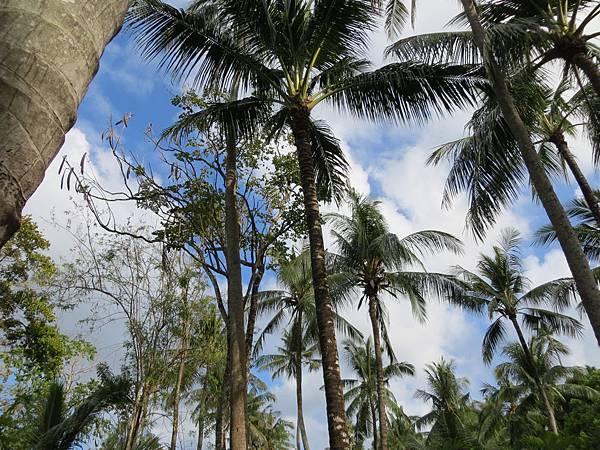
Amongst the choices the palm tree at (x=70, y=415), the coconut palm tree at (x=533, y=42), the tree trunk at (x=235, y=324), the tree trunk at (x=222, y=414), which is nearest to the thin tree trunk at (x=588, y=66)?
the coconut palm tree at (x=533, y=42)

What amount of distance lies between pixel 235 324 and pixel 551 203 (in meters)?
5.60

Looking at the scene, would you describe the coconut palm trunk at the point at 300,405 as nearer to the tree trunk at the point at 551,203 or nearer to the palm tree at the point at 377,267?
the palm tree at the point at 377,267

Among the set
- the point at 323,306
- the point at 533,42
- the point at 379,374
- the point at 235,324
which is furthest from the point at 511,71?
the point at 379,374

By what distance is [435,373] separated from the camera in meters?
32.8

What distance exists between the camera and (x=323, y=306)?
7.09m

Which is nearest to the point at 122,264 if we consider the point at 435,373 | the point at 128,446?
the point at 128,446

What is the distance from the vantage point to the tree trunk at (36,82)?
0.88 metres

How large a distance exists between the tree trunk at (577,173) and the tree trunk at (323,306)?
727 centimetres

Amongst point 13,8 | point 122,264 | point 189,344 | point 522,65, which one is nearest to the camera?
point 13,8

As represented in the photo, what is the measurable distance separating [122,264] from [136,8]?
6.50m

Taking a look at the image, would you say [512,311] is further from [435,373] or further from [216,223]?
[216,223]

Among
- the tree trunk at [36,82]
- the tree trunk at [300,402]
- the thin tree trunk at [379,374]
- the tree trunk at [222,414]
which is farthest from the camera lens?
the tree trunk at [300,402]

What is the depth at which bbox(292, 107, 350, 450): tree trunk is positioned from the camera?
6.31 m

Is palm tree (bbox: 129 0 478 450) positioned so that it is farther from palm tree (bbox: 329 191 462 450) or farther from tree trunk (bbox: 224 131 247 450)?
palm tree (bbox: 329 191 462 450)
